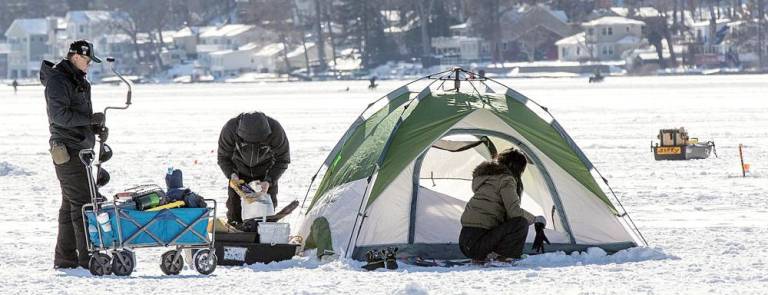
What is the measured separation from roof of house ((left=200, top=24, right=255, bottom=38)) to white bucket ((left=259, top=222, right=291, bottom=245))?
418ft

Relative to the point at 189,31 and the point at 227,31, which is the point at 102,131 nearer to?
the point at 227,31

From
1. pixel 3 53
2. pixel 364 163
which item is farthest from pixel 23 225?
pixel 3 53

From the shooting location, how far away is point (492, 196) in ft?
34.7

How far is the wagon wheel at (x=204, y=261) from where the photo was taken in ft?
32.8

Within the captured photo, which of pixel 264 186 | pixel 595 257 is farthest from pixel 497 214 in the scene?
pixel 264 186

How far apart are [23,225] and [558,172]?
16.0ft

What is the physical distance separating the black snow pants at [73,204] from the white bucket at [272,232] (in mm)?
1201

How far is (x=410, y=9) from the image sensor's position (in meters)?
125

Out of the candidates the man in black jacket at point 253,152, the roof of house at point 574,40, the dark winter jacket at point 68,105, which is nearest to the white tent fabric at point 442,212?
the man in black jacket at point 253,152

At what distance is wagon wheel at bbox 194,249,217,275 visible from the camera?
32.8 feet

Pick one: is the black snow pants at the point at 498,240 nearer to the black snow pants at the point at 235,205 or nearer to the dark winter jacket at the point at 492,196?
the dark winter jacket at the point at 492,196

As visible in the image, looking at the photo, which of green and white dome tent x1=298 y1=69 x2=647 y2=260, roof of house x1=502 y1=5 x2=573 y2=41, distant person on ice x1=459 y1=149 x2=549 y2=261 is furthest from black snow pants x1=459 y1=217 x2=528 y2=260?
roof of house x1=502 y1=5 x2=573 y2=41

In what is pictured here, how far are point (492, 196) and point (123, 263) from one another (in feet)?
8.22

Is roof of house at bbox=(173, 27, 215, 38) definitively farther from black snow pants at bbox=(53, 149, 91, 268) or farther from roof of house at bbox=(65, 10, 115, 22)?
black snow pants at bbox=(53, 149, 91, 268)
